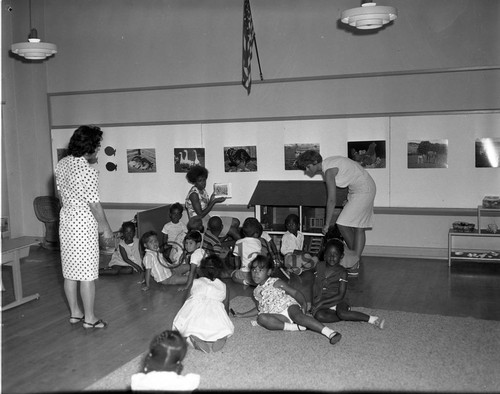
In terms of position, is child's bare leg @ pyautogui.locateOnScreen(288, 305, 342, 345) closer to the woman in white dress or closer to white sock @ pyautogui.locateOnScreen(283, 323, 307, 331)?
white sock @ pyautogui.locateOnScreen(283, 323, 307, 331)

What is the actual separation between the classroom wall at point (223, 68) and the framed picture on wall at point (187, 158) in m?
0.33

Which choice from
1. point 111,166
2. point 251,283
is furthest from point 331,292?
point 111,166

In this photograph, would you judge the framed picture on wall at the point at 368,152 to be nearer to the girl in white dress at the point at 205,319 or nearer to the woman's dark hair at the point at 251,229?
the woman's dark hair at the point at 251,229

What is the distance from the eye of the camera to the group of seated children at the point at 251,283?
460 cm

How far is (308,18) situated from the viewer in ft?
27.7

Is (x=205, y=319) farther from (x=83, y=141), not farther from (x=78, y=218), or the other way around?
(x=83, y=141)

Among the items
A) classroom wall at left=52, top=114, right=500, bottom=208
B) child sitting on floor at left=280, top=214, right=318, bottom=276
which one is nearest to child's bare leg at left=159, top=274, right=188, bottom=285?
child sitting on floor at left=280, top=214, right=318, bottom=276

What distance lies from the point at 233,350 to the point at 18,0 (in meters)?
8.02

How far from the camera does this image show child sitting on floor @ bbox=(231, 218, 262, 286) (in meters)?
6.94

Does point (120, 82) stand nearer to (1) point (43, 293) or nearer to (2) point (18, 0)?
(2) point (18, 0)

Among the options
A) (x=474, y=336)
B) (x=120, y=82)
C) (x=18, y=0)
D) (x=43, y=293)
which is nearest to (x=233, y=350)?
(x=474, y=336)

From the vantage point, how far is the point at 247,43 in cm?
856

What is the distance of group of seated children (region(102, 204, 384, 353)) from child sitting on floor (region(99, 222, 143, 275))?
1 centimetres

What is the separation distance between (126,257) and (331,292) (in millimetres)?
3261
